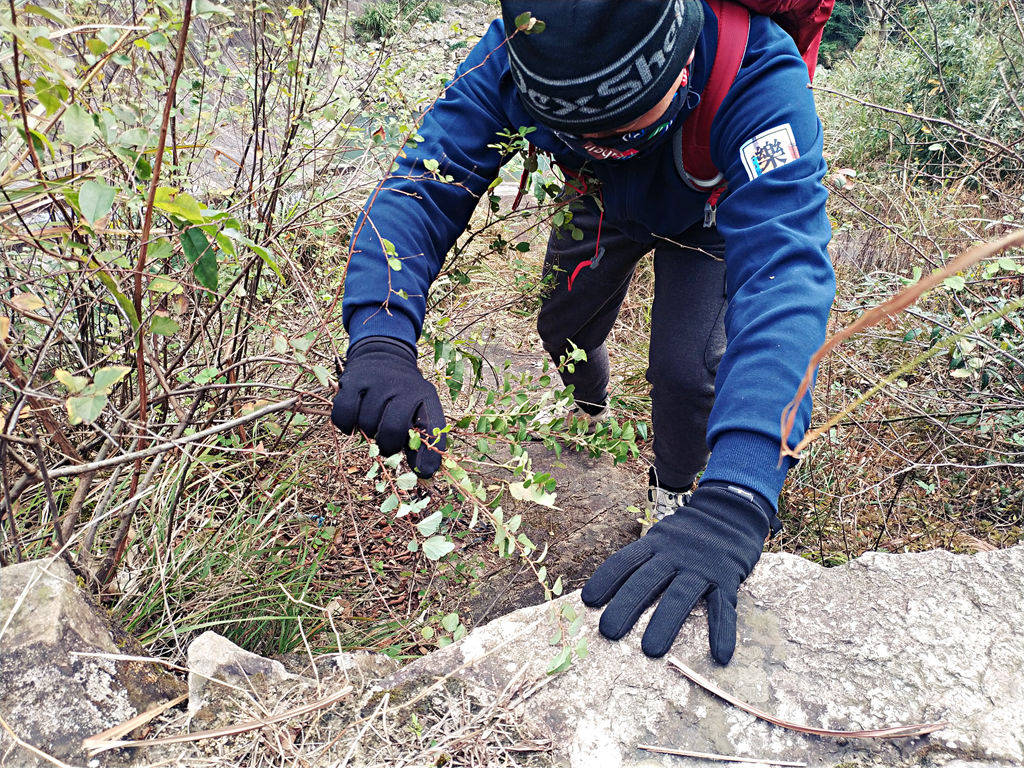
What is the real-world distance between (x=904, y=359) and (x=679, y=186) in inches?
75.3

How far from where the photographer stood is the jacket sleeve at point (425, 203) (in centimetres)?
201

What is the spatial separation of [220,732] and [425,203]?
5.13ft

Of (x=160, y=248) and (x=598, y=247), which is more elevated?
(x=160, y=248)

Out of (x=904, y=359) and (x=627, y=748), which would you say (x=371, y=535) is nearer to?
(x=627, y=748)

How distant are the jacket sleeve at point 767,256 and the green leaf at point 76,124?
53.2 inches

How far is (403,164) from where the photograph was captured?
2.22m

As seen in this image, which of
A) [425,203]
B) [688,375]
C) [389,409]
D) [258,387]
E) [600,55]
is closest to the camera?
[600,55]

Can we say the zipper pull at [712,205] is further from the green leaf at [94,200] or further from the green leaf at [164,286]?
the green leaf at [94,200]

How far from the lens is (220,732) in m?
1.24

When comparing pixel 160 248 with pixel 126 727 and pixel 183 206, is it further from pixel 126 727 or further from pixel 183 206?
pixel 126 727

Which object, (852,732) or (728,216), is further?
(728,216)

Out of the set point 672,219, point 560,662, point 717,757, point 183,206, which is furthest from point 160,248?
point 672,219

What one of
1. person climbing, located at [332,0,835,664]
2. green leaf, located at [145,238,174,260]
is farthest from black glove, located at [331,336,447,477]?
green leaf, located at [145,238,174,260]

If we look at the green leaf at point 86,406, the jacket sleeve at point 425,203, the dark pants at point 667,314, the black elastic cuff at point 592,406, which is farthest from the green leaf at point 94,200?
the black elastic cuff at point 592,406
